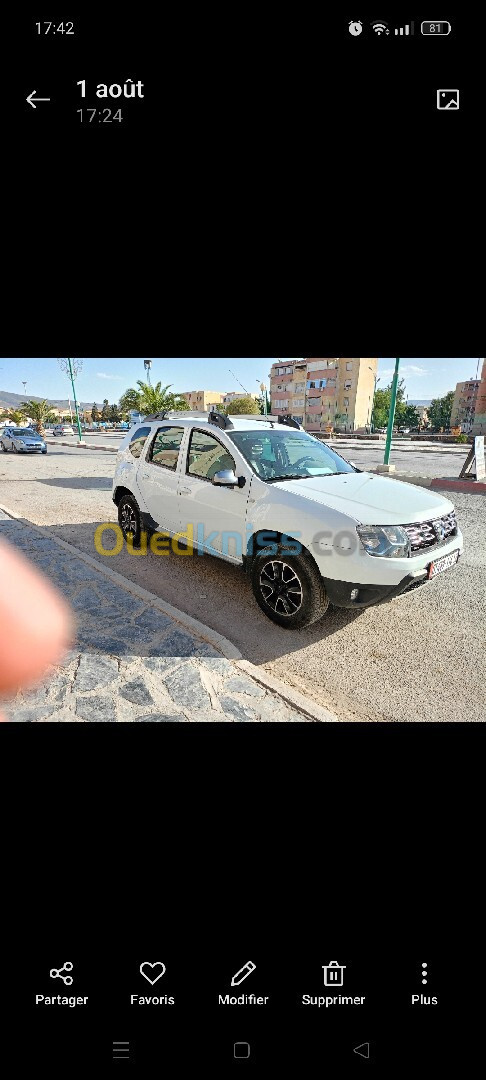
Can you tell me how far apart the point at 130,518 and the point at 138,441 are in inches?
40.0

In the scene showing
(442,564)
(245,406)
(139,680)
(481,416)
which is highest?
(245,406)

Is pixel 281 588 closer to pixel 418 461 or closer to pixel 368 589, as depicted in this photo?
pixel 368 589

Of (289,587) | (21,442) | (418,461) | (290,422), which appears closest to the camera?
(289,587)

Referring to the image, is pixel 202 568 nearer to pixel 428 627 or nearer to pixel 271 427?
pixel 271 427

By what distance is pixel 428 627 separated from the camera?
3.41 metres

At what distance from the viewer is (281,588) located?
3.36 meters

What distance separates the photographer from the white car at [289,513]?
2928 millimetres

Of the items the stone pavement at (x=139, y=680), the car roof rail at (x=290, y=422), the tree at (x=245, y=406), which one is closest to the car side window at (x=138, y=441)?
the car roof rail at (x=290, y=422)

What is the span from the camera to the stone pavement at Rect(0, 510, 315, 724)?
2.29 meters
